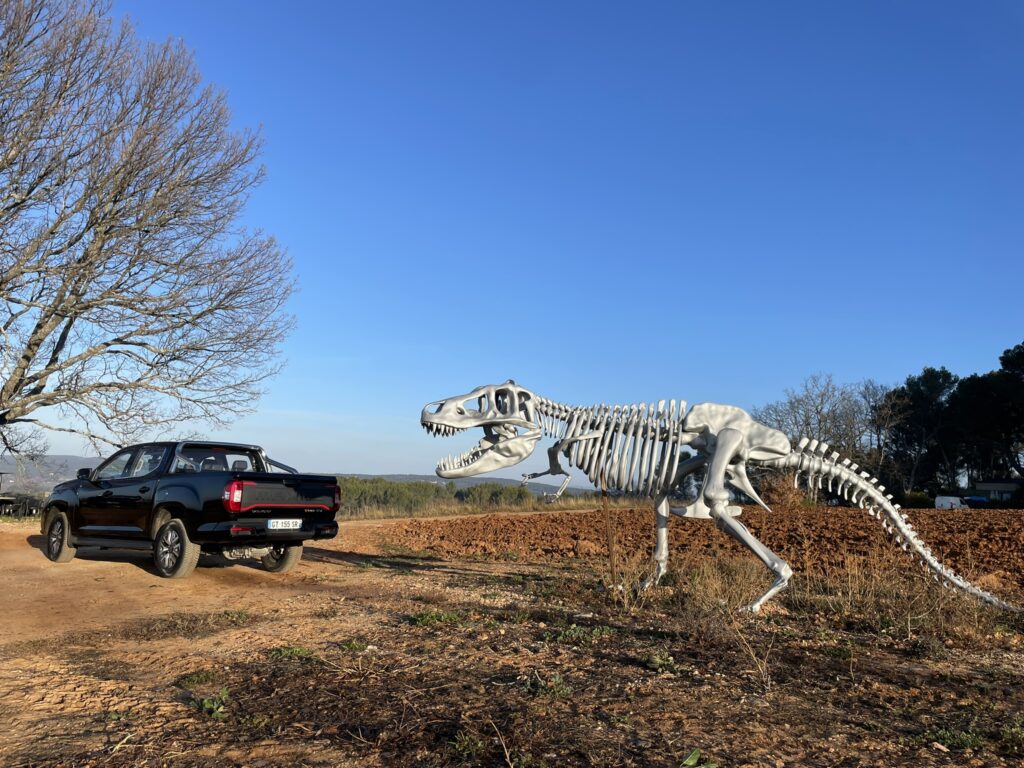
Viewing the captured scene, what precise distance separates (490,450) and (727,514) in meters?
2.82

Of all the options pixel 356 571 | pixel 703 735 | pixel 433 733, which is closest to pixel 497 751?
pixel 433 733

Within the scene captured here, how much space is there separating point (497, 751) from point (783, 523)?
54.1 ft

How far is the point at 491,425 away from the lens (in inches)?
370

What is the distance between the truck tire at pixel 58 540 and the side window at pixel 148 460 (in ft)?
5.57

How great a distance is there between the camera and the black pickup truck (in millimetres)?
9539

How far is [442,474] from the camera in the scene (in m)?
8.76

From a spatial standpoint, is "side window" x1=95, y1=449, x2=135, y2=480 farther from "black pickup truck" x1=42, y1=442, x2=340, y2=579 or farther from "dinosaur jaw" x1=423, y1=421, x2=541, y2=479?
"dinosaur jaw" x1=423, y1=421, x2=541, y2=479

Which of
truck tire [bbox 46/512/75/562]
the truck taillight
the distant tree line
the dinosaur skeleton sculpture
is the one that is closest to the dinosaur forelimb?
the dinosaur skeleton sculpture

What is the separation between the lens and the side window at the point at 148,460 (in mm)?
10773

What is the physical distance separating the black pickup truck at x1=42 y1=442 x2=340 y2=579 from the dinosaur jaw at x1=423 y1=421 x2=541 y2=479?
8.31 feet

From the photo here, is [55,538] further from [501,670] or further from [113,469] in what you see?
[501,670]

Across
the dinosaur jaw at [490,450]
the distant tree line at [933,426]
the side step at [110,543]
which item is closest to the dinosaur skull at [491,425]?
the dinosaur jaw at [490,450]

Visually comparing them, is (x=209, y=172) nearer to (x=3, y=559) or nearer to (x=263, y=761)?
(x=3, y=559)

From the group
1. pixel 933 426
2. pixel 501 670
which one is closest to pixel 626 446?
pixel 501 670
